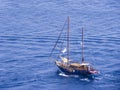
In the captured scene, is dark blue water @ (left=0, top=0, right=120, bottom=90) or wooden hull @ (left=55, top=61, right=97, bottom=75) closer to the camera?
dark blue water @ (left=0, top=0, right=120, bottom=90)

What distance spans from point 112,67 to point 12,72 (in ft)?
113

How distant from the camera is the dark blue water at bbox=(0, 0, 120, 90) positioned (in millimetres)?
131750

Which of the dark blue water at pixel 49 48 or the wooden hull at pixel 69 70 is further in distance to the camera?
the wooden hull at pixel 69 70

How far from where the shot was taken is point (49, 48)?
156750 mm

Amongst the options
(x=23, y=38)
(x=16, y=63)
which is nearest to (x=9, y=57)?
(x=16, y=63)

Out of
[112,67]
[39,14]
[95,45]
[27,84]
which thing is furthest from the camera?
[39,14]

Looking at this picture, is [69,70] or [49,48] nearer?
[69,70]

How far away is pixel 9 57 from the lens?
492 feet

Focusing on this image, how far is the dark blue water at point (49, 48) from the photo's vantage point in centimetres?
13175

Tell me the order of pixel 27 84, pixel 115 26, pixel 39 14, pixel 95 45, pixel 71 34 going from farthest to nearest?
pixel 39 14 → pixel 115 26 → pixel 71 34 → pixel 95 45 → pixel 27 84

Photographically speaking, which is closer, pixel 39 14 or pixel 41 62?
pixel 41 62

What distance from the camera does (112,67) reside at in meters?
142

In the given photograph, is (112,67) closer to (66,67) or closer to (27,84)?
(66,67)

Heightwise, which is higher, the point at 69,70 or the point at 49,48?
the point at 49,48
